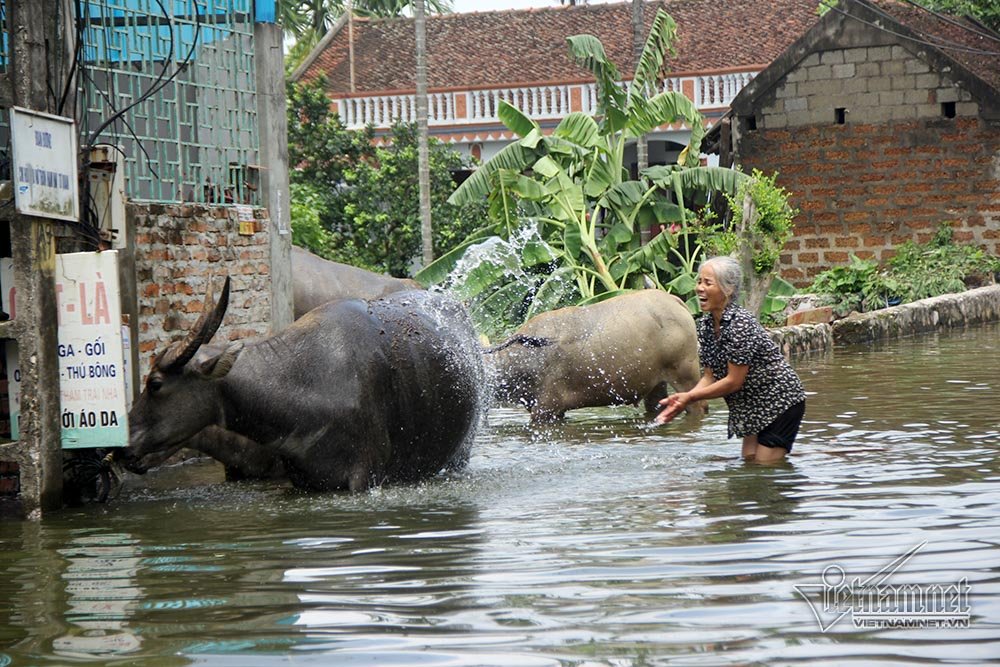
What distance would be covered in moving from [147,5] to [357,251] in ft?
49.3

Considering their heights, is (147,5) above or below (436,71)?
below

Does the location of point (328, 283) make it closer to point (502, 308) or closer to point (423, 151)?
point (502, 308)

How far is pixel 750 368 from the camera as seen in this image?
8766 mm

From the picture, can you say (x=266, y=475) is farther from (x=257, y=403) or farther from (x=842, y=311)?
(x=842, y=311)

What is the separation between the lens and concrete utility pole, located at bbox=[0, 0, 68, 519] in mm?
8195

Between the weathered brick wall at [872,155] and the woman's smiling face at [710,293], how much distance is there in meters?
16.9

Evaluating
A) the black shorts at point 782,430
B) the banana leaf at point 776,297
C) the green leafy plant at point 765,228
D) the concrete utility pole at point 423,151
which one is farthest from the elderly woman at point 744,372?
the concrete utility pole at point 423,151

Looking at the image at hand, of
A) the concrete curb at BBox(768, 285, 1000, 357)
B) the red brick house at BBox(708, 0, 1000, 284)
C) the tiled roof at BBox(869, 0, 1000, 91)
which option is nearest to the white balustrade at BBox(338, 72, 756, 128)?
the tiled roof at BBox(869, 0, 1000, 91)

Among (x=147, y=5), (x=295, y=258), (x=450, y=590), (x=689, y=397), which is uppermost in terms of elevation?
(x=147, y=5)

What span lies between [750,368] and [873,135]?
1701 centimetres

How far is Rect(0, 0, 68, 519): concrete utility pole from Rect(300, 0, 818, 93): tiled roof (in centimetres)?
2672

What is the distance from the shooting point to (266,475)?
29.6 feet

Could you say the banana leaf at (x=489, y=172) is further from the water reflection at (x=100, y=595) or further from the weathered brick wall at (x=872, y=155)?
the water reflection at (x=100, y=595)

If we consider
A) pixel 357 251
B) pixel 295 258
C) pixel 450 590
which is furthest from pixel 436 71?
pixel 450 590
